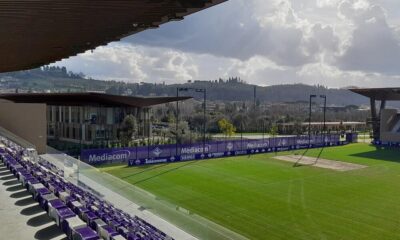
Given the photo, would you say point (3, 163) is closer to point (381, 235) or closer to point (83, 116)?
point (381, 235)

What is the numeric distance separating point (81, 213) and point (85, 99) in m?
48.5

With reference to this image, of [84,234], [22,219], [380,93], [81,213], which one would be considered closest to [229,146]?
[81,213]

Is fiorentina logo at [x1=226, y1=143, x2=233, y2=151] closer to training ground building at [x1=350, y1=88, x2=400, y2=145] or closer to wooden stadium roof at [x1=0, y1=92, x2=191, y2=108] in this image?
wooden stadium roof at [x1=0, y1=92, x2=191, y2=108]

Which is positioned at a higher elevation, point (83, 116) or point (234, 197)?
point (83, 116)

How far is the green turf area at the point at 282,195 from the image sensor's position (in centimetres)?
2067

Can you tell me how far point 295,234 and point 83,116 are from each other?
48.8 m

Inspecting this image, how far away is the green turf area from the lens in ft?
67.8

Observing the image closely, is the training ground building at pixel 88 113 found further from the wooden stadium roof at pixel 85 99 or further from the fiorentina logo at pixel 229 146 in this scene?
the fiorentina logo at pixel 229 146

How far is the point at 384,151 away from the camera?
55719mm

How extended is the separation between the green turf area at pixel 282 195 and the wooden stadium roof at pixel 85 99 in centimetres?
2059

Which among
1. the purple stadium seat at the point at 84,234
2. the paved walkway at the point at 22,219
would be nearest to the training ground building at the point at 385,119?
the paved walkway at the point at 22,219

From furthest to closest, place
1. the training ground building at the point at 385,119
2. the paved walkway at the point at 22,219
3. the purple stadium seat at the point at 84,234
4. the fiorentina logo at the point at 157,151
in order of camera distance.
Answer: the training ground building at the point at 385,119, the fiorentina logo at the point at 157,151, the paved walkway at the point at 22,219, the purple stadium seat at the point at 84,234

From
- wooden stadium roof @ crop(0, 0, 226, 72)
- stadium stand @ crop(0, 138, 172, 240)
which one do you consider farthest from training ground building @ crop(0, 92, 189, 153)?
wooden stadium roof @ crop(0, 0, 226, 72)

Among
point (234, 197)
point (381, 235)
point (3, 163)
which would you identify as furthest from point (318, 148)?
point (3, 163)
